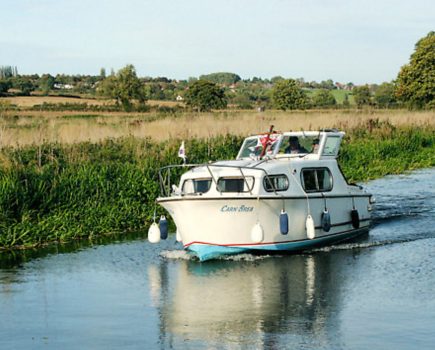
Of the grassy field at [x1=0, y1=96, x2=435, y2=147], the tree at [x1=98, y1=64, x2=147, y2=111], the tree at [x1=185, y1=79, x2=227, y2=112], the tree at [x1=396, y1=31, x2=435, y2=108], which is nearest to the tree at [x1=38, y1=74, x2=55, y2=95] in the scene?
the tree at [x1=98, y1=64, x2=147, y2=111]

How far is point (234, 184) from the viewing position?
1806cm

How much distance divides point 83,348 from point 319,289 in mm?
5176

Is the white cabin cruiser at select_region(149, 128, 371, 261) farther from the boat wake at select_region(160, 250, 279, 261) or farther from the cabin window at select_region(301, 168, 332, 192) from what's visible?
the boat wake at select_region(160, 250, 279, 261)

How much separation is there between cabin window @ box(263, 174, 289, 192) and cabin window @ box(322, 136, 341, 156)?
235 cm

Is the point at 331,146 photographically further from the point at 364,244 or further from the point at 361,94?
the point at 361,94

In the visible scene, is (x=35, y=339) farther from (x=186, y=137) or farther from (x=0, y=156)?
(x=186, y=137)

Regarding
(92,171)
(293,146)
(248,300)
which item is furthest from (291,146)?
(248,300)

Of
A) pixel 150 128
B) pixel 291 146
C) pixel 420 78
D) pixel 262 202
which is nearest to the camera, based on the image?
pixel 262 202

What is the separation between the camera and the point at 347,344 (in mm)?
11930

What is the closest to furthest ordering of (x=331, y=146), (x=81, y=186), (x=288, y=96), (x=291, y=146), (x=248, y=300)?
(x=248, y=300)
(x=291, y=146)
(x=331, y=146)
(x=81, y=186)
(x=288, y=96)

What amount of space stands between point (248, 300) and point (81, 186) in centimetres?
915

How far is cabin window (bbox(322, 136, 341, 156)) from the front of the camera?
2064 cm

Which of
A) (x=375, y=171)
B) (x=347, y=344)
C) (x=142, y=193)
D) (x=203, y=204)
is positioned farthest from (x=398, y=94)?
(x=347, y=344)

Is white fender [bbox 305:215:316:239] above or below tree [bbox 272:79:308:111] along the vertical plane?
below
